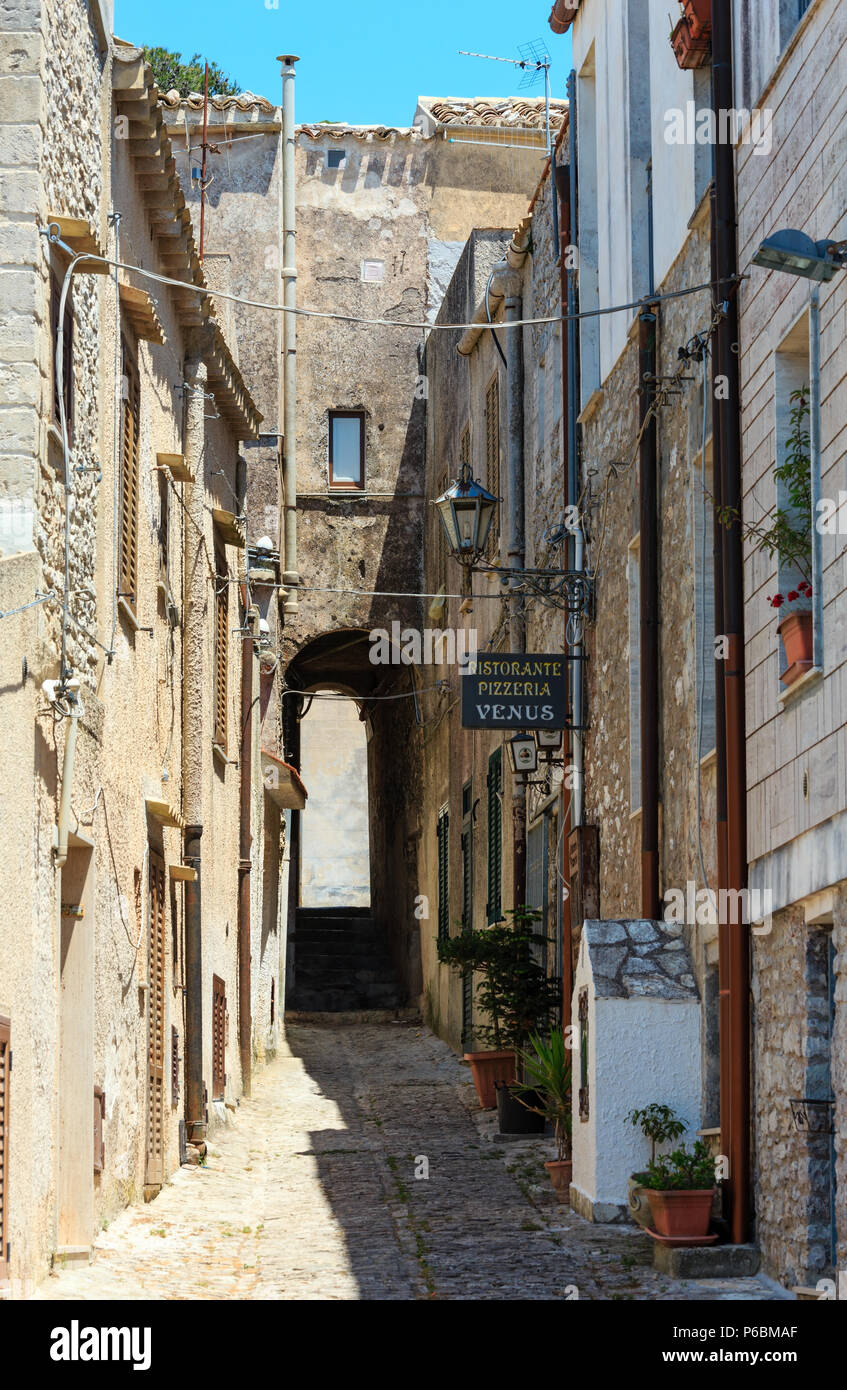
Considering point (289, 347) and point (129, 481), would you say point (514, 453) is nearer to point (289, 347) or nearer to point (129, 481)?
point (129, 481)

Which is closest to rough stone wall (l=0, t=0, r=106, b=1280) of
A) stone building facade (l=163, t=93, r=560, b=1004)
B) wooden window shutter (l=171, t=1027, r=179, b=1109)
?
wooden window shutter (l=171, t=1027, r=179, b=1109)

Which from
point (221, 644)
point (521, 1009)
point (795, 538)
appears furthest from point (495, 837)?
point (795, 538)

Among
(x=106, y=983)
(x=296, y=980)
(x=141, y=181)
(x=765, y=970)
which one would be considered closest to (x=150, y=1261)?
(x=106, y=983)

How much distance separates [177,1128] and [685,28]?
8319mm

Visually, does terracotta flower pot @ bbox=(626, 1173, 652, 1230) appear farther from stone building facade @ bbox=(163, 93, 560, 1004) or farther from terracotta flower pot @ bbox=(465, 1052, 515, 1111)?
stone building facade @ bbox=(163, 93, 560, 1004)

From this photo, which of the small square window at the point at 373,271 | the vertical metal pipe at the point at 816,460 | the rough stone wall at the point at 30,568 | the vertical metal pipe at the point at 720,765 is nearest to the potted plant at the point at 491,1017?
the vertical metal pipe at the point at 720,765

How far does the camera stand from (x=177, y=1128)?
45.3 feet

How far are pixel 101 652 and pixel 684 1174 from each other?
4.38 meters

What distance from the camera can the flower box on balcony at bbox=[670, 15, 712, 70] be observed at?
34.6 feet

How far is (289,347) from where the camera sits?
80.0ft

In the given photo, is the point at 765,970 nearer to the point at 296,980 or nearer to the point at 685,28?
the point at 685,28

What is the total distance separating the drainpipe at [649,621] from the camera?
11.3m

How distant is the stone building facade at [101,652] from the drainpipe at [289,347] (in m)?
6.81

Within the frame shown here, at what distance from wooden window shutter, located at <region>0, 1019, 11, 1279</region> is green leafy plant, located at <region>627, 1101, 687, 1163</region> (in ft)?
12.0
